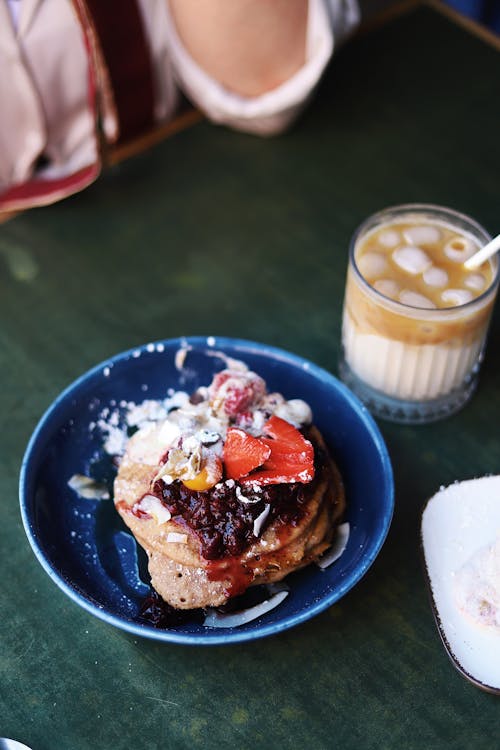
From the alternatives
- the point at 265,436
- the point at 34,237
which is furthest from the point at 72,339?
the point at 265,436

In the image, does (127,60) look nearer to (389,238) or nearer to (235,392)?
(389,238)

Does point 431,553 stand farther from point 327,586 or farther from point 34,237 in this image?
point 34,237

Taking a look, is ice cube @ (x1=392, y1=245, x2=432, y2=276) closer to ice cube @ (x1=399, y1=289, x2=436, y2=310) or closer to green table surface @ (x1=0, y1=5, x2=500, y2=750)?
ice cube @ (x1=399, y1=289, x2=436, y2=310)

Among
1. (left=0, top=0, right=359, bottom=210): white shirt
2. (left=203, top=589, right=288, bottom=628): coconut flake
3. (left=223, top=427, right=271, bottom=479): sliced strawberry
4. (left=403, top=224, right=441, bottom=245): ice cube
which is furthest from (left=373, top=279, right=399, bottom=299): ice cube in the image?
(left=0, top=0, right=359, bottom=210): white shirt

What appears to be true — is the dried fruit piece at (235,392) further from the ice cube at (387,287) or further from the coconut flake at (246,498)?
the ice cube at (387,287)

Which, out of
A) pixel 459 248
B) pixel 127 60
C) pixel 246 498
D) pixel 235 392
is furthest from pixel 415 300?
pixel 127 60
